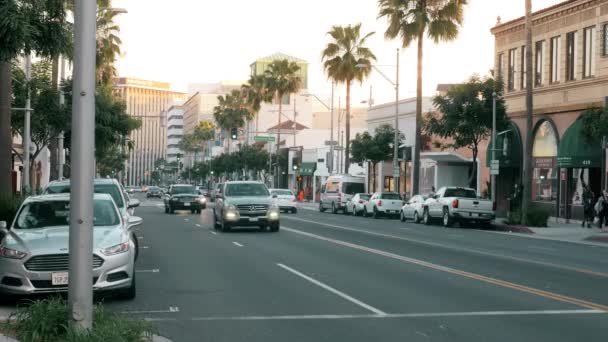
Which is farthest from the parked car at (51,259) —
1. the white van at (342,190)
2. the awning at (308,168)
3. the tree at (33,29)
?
the awning at (308,168)

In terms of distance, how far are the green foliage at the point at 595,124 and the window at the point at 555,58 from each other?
7.68 metres

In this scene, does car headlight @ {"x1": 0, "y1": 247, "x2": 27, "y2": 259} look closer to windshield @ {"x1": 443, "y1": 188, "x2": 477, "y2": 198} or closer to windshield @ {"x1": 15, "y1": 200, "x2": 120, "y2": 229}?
windshield @ {"x1": 15, "y1": 200, "x2": 120, "y2": 229}

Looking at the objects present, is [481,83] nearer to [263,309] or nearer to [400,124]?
[400,124]

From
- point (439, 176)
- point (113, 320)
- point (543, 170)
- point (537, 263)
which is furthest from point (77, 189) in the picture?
point (439, 176)

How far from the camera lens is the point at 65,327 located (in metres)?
8.84

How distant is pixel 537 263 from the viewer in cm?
2011

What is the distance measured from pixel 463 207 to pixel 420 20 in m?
12.3

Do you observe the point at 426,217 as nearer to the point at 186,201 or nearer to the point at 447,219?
the point at 447,219

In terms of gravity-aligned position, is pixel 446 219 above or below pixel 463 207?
below

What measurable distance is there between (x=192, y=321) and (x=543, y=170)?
39525 mm

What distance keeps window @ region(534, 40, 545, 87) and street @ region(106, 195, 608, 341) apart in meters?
24.9

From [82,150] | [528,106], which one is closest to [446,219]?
[528,106]

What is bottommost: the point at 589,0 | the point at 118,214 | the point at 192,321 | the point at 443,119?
the point at 192,321

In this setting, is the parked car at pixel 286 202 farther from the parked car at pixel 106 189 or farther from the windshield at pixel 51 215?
the windshield at pixel 51 215
